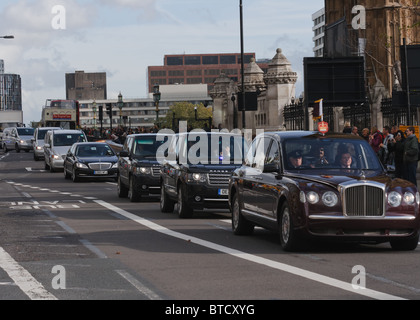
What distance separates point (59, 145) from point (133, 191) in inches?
862

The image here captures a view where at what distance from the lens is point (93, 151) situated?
3856cm

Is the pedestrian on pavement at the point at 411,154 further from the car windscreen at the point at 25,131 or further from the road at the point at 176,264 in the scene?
the car windscreen at the point at 25,131

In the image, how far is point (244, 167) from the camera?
1675 cm

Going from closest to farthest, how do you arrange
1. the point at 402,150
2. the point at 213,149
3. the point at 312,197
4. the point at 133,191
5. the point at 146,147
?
the point at 312,197, the point at 213,149, the point at 133,191, the point at 402,150, the point at 146,147

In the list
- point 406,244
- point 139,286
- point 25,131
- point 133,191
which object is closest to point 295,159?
point 406,244

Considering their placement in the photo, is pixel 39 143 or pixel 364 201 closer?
pixel 364 201

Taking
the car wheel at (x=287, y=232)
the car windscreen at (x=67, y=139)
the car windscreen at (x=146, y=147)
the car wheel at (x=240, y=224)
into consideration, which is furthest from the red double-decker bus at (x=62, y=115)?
the car wheel at (x=287, y=232)

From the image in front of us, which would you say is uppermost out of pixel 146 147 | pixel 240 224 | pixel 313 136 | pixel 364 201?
pixel 313 136

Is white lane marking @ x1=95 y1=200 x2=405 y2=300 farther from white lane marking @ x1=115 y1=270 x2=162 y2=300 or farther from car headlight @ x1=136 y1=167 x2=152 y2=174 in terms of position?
car headlight @ x1=136 y1=167 x2=152 y2=174

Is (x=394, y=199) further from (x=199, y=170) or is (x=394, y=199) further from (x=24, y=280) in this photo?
(x=199, y=170)

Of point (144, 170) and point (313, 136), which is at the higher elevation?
point (313, 136)

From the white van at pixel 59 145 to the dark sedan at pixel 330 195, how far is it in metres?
31.2
